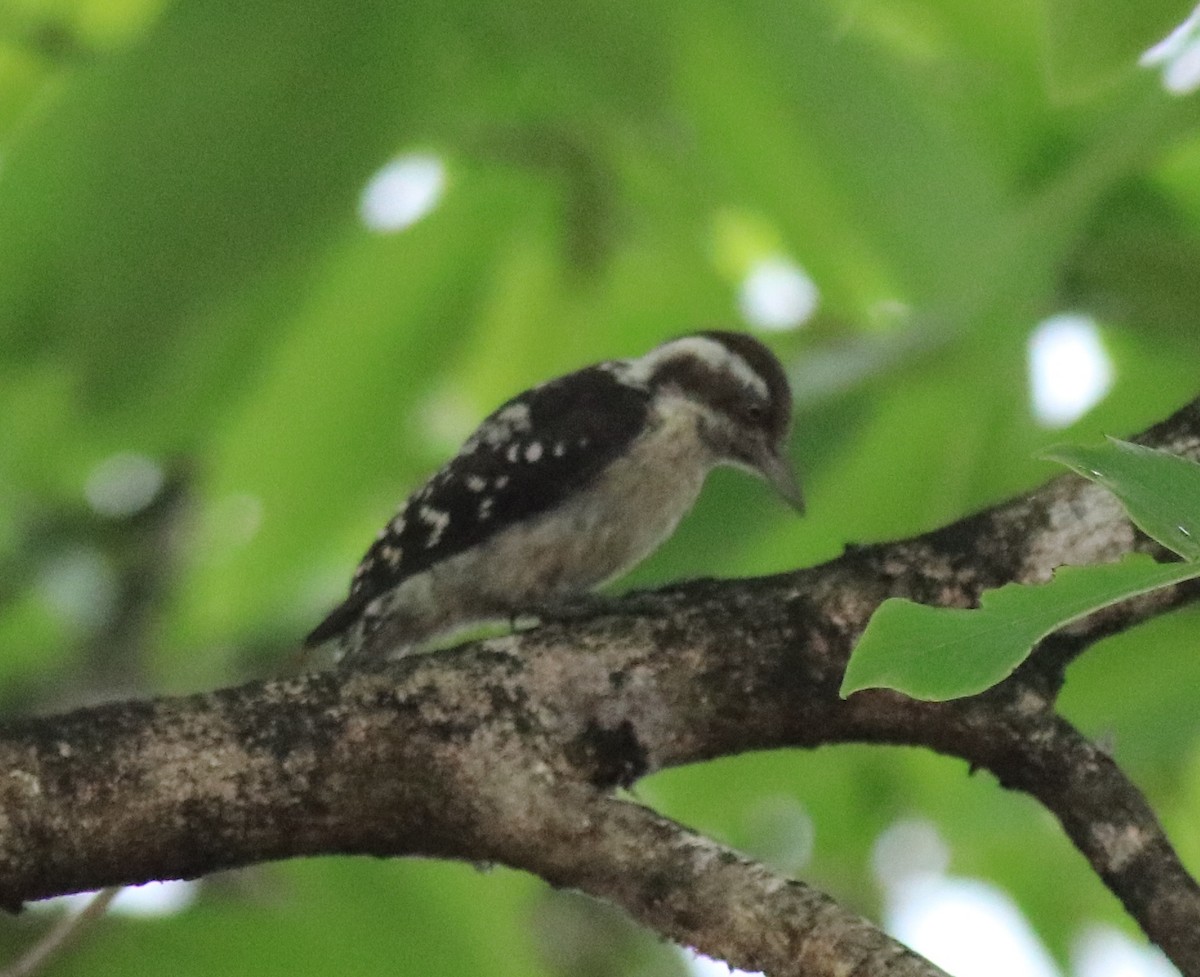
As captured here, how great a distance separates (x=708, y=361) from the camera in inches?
183

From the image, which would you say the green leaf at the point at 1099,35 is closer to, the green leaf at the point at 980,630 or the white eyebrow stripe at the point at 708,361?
the green leaf at the point at 980,630

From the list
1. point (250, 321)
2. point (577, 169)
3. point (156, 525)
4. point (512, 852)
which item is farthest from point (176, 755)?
point (156, 525)

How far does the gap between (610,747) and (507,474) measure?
1.83 metres

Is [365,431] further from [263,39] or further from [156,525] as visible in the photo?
[156,525]

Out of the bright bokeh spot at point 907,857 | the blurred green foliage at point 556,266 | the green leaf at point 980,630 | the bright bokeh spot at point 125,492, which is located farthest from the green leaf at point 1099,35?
the bright bokeh spot at point 907,857

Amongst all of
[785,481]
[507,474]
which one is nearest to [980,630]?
[785,481]

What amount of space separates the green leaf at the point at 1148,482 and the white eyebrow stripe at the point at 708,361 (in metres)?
3.07

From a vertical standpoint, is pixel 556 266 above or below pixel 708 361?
A: below

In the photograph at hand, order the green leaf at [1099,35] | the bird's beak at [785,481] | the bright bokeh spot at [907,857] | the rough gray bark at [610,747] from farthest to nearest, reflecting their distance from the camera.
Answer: the bright bokeh spot at [907,857]
the bird's beak at [785,481]
the rough gray bark at [610,747]
the green leaf at [1099,35]

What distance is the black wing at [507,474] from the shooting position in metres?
4.04

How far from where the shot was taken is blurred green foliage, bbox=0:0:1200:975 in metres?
1.92

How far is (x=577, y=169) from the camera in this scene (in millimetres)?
2732

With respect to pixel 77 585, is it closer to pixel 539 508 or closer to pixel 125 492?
pixel 125 492

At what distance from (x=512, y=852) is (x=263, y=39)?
45.3 inches
